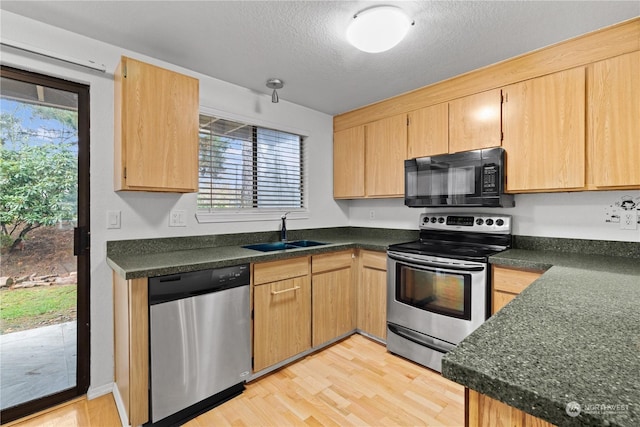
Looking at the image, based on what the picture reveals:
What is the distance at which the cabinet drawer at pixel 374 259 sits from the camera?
8.80ft

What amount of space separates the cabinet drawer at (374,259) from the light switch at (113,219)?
1974 mm

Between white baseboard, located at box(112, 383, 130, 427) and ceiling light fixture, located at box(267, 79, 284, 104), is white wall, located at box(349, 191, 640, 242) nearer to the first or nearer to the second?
ceiling light fixture, located at box(267, 79, 284, 104)

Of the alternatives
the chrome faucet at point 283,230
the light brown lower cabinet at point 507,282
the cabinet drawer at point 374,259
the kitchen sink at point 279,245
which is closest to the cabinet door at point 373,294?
the cabinet drawer at point 374,259

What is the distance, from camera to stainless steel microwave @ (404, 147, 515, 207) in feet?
7.30

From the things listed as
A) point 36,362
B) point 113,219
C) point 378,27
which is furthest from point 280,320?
point 378,27

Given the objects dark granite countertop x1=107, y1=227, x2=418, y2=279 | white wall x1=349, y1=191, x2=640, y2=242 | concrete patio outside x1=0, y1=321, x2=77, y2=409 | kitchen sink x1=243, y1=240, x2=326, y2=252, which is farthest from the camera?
kitchen sink x1=243, y1=240, x2=326, y2=252

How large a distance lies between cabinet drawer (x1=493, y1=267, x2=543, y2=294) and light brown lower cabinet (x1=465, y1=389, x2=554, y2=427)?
5.07 ft

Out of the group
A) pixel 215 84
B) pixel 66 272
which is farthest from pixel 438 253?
pixel 66 272

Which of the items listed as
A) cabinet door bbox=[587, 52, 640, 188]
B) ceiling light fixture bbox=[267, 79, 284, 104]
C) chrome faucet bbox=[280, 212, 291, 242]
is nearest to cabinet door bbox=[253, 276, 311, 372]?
chrome faucet bbox=[280, 212, 291, 242]

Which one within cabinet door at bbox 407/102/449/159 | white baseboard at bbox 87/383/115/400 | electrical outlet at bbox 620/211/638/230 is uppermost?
cabinet door at bbox 407/102/449/159

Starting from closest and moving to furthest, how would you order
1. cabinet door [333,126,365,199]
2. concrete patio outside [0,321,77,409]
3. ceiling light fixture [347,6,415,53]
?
ceiling light fixture [347,6,415,53]
concrete patio outside [0,321,77,409]
cabinet door [333,126,365,199]

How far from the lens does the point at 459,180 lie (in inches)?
95.0

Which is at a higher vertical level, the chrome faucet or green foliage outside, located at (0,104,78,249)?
green foliage outside, located at (0,104,78,249)

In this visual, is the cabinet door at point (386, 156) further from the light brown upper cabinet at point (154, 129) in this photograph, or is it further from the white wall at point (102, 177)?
the light brown upper cabinet at point (154, 129)
